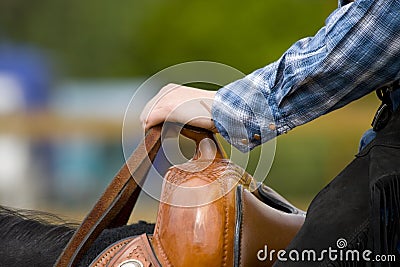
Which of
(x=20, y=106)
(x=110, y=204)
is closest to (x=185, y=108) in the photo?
(x=110, y=204)

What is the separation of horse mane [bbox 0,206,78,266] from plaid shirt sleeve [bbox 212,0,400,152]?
1.58ft

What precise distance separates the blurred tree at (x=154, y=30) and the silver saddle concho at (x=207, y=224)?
8139mm

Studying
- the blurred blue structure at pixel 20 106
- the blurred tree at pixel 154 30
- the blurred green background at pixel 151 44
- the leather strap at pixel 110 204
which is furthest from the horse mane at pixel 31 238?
the blurred tree at pixel 154 30

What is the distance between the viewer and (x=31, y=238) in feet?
6.06

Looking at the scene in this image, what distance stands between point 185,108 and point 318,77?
0.87 ft

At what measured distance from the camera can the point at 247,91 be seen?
1526 mm

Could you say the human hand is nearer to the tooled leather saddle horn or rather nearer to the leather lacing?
the tooled leather saddle horn

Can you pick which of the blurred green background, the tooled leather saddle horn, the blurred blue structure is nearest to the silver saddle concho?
the tooled leather saddle horn

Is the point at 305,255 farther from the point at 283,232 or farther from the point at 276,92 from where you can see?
the point at 276,92

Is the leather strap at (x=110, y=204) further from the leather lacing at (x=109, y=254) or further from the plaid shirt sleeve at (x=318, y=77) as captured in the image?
the plaid shirt sleeve at (x=318, y=77)

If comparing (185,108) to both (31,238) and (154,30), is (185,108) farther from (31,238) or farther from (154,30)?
(154,30)

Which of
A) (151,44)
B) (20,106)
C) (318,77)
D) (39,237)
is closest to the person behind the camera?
(318,77)

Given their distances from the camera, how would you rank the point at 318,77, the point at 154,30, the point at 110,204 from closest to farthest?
the point at 318,77 < the point at 110,204 < the point at 154,30

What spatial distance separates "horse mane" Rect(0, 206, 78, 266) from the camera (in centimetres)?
180
